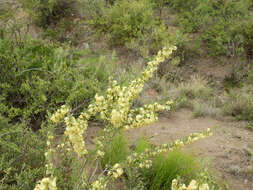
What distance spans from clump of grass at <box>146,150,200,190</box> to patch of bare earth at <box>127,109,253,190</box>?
8.9 inches

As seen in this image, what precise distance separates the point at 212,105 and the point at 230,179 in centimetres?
234

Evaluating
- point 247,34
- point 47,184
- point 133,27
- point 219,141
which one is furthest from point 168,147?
point 247,34

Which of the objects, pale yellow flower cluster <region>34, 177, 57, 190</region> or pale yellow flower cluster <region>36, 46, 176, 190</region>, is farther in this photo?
pale yellow flower cluster <region>36, 46, 176, 190</region>

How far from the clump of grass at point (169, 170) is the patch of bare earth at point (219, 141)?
23cm

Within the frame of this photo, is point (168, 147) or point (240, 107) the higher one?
point (168, 147)

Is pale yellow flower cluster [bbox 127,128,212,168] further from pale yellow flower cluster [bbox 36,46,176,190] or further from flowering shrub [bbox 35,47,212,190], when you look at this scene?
pale yellow flower cluster [bbox 36,46,176,190]

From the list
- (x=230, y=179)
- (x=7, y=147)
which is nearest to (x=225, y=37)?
(x=230, y=179)

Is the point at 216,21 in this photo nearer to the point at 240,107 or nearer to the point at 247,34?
the point at 247,34

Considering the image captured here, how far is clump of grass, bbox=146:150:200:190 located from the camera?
2208 millimetres

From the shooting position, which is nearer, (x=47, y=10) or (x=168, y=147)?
(x=168, y=147)

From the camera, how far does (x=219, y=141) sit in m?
3.48

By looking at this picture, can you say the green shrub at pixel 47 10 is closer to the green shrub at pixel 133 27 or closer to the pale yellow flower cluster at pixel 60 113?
the green shrub at pixel 133 27

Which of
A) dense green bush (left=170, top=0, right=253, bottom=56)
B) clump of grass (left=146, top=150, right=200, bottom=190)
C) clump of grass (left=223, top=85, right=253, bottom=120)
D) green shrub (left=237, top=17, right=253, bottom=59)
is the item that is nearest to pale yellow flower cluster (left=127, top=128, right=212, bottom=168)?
clump of grass (left=146, top=150, right=200, bottom=190)

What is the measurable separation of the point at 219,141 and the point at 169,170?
5.03 ft
